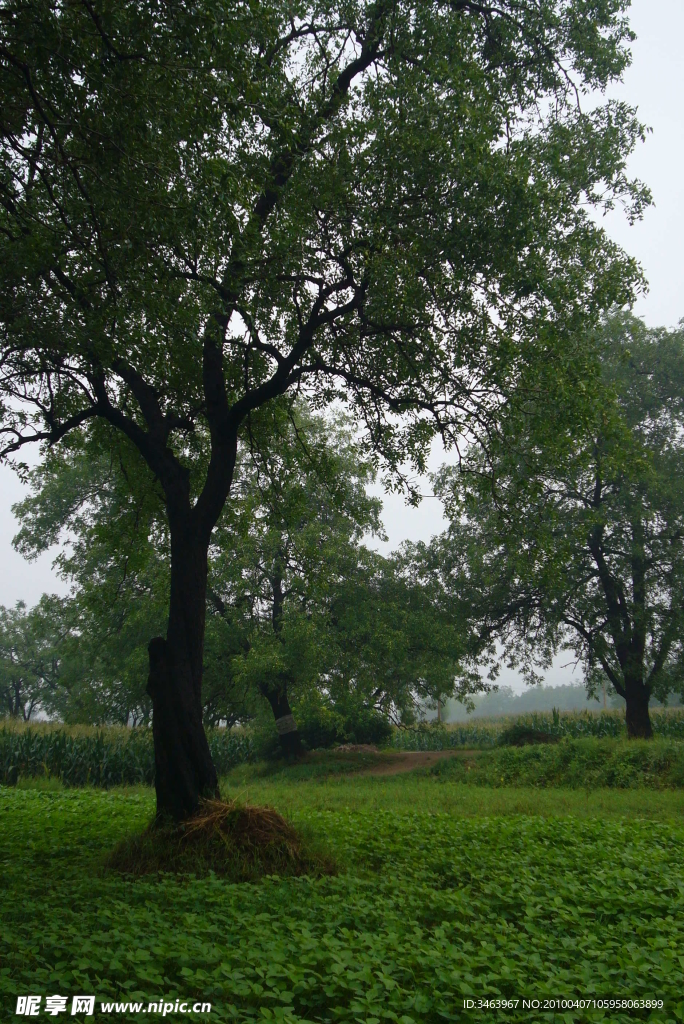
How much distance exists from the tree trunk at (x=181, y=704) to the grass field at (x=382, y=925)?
1.14 m

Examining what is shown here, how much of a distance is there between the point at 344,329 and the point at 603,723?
70.9 ft

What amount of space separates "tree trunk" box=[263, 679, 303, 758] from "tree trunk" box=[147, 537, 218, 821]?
15.4 m

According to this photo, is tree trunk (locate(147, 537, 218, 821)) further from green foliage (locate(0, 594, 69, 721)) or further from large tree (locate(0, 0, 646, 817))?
green foliage (locate(0, 594, 69, 721))

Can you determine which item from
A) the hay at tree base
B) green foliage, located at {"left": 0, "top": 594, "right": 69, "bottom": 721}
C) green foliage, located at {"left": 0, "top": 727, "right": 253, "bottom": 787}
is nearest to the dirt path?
green foliage, located at {"left": 0, "top": 727, "right": 253, "bottom": 787}

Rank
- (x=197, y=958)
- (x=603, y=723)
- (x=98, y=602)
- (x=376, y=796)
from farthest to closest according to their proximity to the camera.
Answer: (x=603, y=723)
(x=376, y=796)
(x=98, y=602)
(x=197, y=958)

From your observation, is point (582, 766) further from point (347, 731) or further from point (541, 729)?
point (347, 731)

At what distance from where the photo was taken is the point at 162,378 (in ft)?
37.8

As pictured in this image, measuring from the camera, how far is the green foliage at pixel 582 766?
15906 millimetres

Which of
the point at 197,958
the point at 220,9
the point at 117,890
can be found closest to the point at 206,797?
the point at 117,890

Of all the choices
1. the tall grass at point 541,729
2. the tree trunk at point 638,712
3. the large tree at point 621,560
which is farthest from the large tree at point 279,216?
the tall grass at point 541,729

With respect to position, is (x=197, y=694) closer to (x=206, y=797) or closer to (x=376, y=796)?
(x=206, y=797)

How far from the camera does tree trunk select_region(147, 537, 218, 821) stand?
880 cm

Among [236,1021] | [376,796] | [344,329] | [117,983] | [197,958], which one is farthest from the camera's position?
[376,796]

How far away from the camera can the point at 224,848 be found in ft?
26.3
